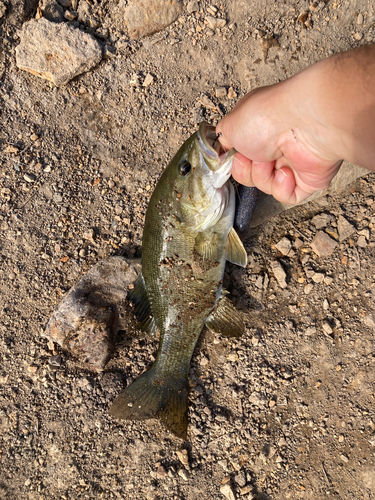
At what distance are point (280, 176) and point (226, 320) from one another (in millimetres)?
1382

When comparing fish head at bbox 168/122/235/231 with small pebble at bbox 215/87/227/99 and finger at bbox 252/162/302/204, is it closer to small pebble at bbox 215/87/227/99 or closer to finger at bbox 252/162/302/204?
finger at bbox 252/162/302/204

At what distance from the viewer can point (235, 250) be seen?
3.14 metres

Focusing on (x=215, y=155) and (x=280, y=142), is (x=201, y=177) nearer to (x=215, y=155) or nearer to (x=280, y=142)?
(x=215, y=155)

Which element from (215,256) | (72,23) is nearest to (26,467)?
(215,256)

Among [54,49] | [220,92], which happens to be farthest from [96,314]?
[54,49]

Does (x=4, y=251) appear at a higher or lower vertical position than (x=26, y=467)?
higher

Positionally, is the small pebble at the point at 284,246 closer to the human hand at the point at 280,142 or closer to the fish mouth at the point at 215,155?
the human hand at the point at 280,142

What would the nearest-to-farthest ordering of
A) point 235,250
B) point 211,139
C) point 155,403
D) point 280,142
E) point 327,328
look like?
point 280,142
point 211,139
point 155,403
point 235,250
point 327,328

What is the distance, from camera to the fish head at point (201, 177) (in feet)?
9.11

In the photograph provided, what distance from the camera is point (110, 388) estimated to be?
130 inches

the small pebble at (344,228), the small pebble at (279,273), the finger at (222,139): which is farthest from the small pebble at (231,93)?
the small pebble at (279,273)

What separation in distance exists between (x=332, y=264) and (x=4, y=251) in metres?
3.30

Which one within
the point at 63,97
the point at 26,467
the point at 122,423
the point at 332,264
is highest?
the point at 63,97

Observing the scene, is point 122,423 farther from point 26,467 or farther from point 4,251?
point 4,251
